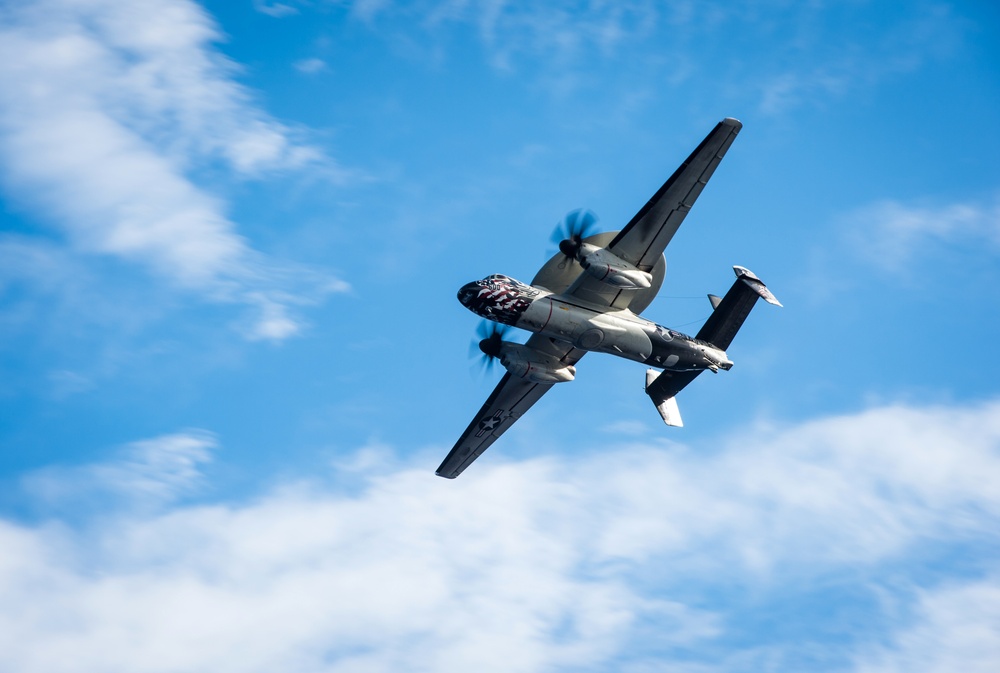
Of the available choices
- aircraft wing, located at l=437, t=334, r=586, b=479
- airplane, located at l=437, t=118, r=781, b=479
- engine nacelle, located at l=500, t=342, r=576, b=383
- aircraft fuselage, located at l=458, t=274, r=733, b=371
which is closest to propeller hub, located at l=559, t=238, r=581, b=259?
airplane, located at l=437, t=118, r=781, b=479

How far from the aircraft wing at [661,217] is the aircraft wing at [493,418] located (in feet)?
20.2

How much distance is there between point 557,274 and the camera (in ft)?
194

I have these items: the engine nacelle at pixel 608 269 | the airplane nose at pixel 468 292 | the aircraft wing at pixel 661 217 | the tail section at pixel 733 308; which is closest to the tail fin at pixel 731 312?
the tail section at pixel 733 308

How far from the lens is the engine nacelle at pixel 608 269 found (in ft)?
183

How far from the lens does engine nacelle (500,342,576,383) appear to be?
60.4 metres

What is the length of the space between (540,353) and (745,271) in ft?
37.0

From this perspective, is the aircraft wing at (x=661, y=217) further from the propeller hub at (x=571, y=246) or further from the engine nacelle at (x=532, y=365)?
the engine nacelle at (x=532, y=365)

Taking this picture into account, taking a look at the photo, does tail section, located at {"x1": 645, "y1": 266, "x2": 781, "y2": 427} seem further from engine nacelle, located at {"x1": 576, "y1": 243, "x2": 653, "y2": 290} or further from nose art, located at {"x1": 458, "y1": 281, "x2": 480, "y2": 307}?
nose art, located at {"x1": 458, "y1": 281, "x2": 480, "y2": 307}

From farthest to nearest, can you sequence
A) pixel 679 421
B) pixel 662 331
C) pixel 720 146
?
pixel 679 421, pixel 662 331, pixel 720 146

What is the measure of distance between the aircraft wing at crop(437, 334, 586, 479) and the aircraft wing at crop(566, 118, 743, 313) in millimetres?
6169

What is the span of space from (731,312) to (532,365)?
10523 millimetres

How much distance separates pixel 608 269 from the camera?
55.7m

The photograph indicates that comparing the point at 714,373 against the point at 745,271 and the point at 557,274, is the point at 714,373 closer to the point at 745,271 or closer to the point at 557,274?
the point at 745,271

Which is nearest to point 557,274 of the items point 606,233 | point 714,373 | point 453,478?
point 606,233
